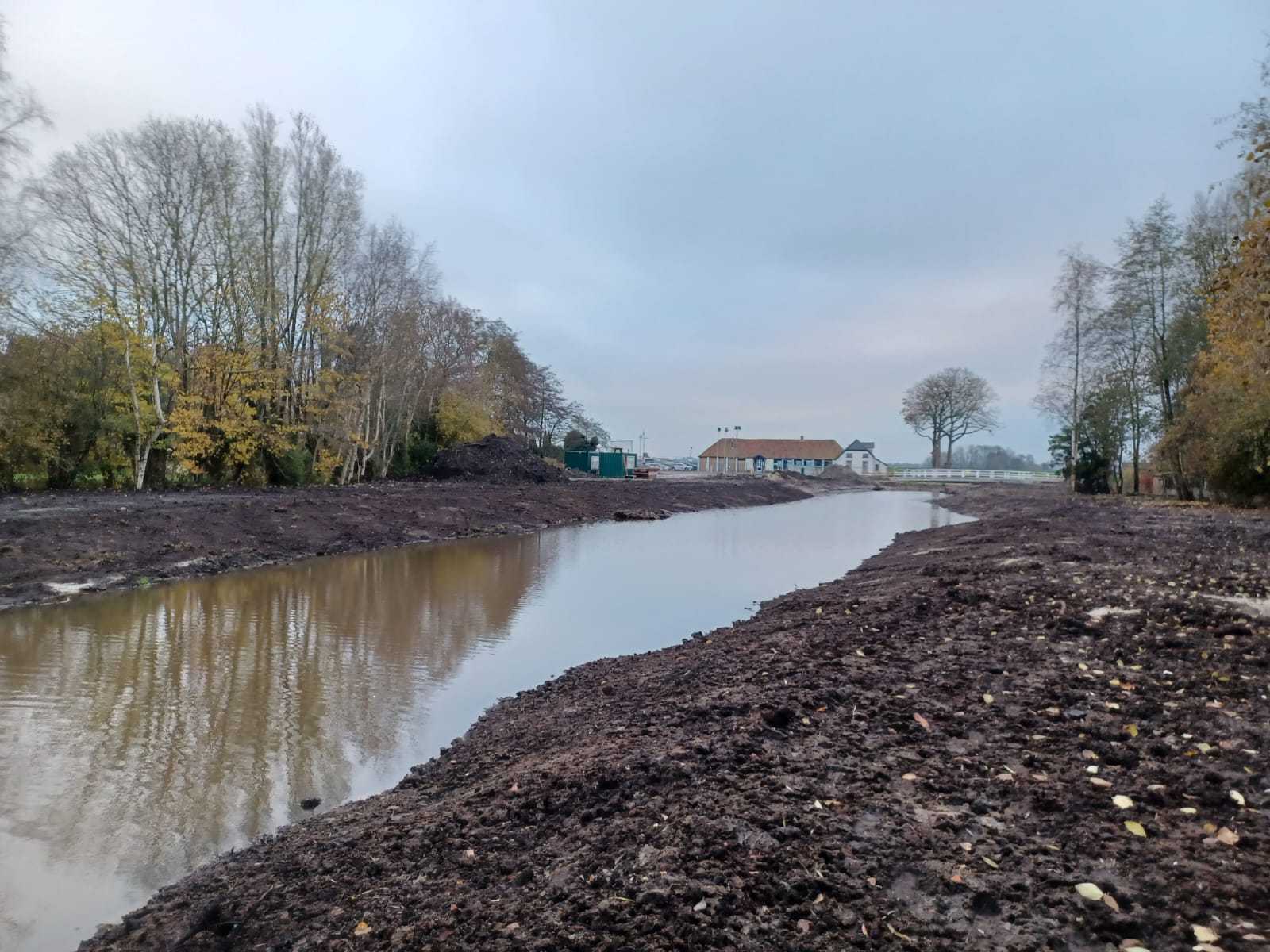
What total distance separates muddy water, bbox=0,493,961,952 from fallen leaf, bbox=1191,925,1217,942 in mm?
5071

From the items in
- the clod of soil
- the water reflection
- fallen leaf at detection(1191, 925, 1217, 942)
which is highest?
fallen leaf at detection(1191, 925, 1217, 942)

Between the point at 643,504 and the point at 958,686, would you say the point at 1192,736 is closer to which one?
the point at 958,686

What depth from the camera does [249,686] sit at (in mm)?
8195

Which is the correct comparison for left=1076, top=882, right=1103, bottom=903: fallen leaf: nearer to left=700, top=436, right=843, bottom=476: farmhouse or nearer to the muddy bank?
the muddy bank

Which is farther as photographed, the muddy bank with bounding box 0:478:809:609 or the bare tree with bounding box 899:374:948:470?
the bare tree with bounding box 899:374:948:470

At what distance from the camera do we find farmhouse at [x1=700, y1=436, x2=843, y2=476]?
3880 inches

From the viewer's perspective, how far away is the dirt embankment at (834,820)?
8.93 feet

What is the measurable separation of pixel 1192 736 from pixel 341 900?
4603mm

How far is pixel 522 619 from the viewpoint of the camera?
12.3 metres

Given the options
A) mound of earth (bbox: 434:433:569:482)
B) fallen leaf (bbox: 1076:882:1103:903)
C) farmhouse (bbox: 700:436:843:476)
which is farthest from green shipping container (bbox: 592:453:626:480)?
fallen leaf (bbox: 1076:882:1103:903)

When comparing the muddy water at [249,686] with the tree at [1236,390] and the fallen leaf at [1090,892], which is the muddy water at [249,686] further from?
the tree at [1236,390]

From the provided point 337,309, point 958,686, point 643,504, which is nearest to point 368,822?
point 958,686

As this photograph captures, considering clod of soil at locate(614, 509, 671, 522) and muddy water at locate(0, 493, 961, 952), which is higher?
clod of soil at locate(614, 509, 671, 522)

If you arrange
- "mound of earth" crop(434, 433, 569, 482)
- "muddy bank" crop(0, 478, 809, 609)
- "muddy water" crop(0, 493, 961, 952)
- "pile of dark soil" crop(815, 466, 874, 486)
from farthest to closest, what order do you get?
"pile of dark soil" crop(815, 466, 874, 486) → "mound of earth" crop(434, 433, 569, 482) → "muddy bank" crop(0, 478, 809, 609) → "muddy water" crop(0, 493, 961, 952)
